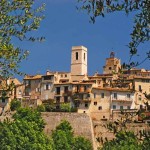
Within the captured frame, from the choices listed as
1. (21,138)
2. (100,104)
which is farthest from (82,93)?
(21,138)

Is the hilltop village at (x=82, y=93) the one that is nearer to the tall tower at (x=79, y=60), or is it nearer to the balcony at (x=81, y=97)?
the balcony at (x=81, y=97)

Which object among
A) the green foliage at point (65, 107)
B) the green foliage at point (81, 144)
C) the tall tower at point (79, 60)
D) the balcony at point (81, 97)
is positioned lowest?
the green foliage at point (81, 144)

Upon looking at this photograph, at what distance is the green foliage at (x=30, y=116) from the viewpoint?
269 ft

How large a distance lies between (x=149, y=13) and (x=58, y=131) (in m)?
68.0

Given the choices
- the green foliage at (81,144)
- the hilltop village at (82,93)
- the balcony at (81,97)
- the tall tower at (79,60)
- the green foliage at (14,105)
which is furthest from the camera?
the tall tower at (79,60)

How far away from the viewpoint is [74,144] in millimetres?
75500

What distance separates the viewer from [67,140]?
7538 cm

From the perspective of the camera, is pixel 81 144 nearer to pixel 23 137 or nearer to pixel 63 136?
pixel 63 136

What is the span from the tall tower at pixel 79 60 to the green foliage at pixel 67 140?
157ft

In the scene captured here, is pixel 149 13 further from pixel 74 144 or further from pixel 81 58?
pixel 81 58

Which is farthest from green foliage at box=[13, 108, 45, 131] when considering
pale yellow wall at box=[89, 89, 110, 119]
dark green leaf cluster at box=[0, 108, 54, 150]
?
pale yellow wall at box=[89, 89, 110, 119]

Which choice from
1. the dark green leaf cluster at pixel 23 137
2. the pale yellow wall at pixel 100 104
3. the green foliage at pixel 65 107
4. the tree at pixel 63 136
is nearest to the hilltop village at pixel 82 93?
the pale yellow wall at pixel 100 104

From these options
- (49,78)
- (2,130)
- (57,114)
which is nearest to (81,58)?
(49,78)

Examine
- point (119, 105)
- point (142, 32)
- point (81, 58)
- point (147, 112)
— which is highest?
point (81, 58)
